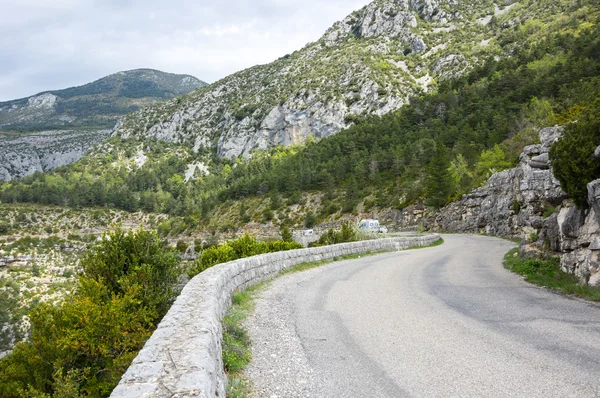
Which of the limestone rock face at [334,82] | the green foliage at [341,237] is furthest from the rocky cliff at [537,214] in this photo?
the limestone rock face at [334,82]

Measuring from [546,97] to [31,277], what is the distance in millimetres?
84055

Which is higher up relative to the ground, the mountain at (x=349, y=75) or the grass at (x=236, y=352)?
the mountain at (x=349, y=75)

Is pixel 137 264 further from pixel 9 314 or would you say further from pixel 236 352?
pixel 9 314

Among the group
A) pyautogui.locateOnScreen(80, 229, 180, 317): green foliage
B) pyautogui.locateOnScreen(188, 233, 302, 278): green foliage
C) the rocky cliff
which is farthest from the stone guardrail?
the rocky cliff

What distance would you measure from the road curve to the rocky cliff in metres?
1.66

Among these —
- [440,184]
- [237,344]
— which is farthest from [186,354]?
[440,184]

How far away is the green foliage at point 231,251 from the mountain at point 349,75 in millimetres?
108328

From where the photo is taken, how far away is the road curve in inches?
175

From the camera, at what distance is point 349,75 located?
447 ft

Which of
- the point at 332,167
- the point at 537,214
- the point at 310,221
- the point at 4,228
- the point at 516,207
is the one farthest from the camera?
the point at 4,228

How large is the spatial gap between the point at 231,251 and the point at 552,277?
37.1 feet

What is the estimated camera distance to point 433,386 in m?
4.39

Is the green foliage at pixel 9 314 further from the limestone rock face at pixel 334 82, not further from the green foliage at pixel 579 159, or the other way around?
the limestone rock face at pixel 334 82

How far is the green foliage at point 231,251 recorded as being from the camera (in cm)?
1388
